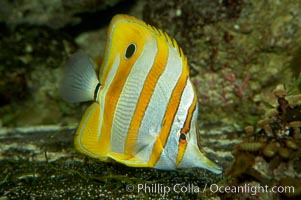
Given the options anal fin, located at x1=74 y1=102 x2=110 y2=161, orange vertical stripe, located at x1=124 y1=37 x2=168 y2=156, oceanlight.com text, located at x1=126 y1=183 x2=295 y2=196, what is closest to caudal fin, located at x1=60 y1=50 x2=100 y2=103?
anal fin, located at x1=74 y1=102 x2=110 y2=161

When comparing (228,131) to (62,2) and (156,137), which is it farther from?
(62,2)

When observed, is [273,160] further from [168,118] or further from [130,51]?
[130,51]

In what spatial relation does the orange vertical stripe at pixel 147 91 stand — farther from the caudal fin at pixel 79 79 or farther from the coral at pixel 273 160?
the coral at pixel 273 160

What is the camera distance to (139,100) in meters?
1.82

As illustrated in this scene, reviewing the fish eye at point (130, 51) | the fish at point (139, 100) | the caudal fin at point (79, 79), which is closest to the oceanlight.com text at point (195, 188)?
the fish at point (139, 100)

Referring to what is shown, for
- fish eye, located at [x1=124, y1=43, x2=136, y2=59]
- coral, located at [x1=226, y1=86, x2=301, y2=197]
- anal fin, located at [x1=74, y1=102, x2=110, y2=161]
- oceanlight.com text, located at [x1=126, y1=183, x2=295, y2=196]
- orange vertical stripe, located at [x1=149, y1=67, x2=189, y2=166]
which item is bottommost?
oceanlight.com text, located at [x1=126, y1=183, x2=295, y2=196]

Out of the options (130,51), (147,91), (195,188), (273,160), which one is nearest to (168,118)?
(147,91)

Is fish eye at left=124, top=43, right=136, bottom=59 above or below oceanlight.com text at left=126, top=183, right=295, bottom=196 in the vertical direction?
above

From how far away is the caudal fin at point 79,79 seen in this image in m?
1.88

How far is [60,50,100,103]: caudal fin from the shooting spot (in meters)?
1.88

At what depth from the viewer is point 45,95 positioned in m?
5.05

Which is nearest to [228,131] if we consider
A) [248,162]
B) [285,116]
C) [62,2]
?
[285,116]

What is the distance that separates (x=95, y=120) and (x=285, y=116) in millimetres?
1353

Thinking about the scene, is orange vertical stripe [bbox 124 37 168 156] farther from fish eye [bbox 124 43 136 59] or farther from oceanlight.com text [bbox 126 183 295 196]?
oceanlight.com text [bbox 126 183 295 196]
